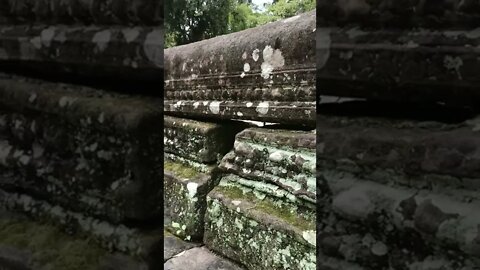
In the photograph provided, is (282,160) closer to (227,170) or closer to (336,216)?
(227,170)

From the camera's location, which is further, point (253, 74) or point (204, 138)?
point (204, 138)

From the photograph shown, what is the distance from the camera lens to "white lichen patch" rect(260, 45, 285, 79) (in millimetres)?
1666

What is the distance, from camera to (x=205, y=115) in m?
2.12

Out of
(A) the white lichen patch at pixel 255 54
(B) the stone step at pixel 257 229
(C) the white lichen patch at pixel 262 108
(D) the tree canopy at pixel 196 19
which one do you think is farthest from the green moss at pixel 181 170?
(D) the tree canopy at pixel 196 19

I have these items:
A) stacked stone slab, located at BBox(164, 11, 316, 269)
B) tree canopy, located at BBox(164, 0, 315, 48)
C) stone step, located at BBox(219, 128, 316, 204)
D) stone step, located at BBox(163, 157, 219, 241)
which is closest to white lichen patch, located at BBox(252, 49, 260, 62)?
stacked stone slab, located at BBox(164, 11, 316, 269)

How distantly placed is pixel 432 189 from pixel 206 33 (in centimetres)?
1139

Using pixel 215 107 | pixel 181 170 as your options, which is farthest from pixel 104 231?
pixel 181 170

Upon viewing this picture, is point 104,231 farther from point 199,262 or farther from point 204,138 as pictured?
point 204,138

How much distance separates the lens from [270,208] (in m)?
1.79

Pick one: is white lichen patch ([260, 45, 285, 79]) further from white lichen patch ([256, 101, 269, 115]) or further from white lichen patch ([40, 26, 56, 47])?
white lichen patch ([40, 26, 56, 47])

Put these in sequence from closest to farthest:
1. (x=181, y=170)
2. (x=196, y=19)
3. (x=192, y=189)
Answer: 1. (x=192, y=189)
2. (x=181, y=170)
3. (x=196, y=19)

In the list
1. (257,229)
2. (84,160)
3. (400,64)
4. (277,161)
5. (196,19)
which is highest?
(196,19)

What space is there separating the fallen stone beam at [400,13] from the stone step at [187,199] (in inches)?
64.1

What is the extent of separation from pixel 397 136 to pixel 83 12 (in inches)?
19.0
